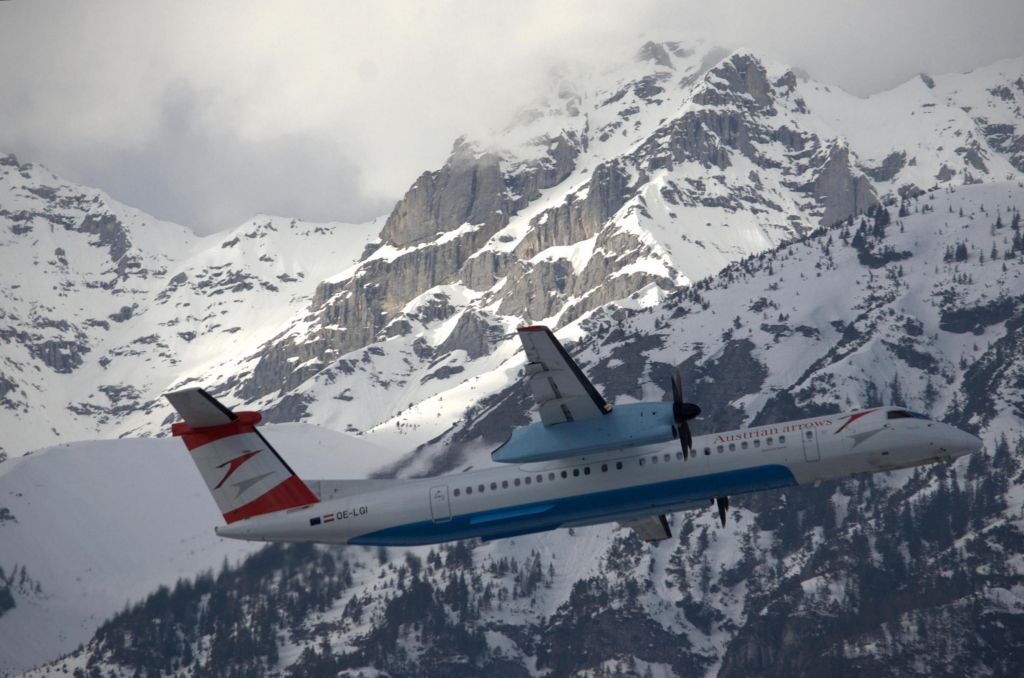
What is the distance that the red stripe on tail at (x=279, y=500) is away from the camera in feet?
217

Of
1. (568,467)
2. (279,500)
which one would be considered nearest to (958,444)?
(568,467)

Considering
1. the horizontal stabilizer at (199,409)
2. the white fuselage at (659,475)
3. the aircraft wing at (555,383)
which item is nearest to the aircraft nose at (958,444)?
the white fuselage at (659,475)

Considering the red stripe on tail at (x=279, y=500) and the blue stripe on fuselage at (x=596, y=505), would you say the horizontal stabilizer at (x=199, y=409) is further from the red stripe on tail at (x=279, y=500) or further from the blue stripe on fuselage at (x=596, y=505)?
the blue stripe on fuselage at (x=596, y=505)

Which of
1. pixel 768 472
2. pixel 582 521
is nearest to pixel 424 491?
pixel 582 521

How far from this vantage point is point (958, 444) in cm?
6078

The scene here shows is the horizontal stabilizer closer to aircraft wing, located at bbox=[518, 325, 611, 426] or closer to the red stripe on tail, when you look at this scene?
the red stripe on tail

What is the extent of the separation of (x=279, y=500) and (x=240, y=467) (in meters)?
2.79

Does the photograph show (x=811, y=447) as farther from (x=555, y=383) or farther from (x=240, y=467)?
(x=240, y=467)

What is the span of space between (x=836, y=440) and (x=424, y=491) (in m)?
20.5

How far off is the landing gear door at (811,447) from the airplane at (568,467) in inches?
2.2

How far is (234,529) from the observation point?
6612cm

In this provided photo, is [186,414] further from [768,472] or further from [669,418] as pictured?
[768,472]

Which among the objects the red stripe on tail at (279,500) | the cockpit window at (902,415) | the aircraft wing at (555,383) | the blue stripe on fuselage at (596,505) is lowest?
the blue stripe on fuselage at (596,505)

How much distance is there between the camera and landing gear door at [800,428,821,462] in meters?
61.6
